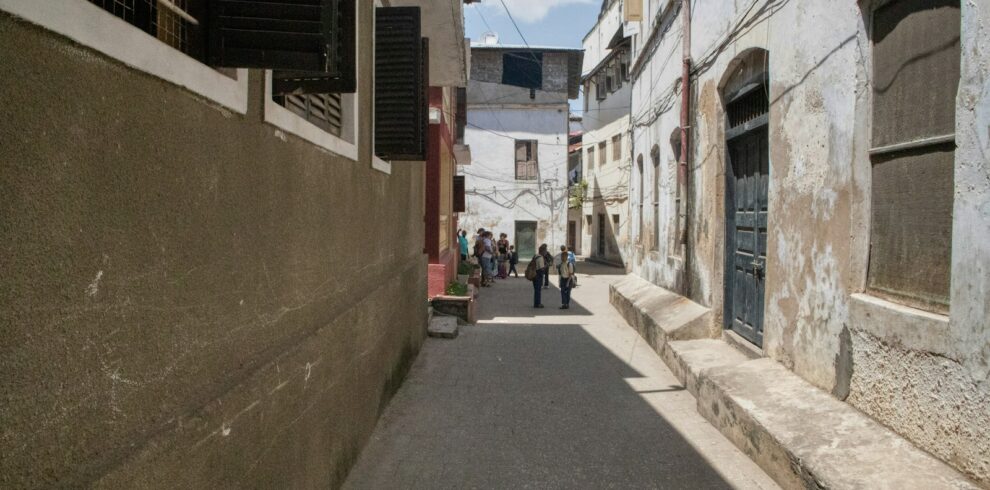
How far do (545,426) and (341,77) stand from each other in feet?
11.9

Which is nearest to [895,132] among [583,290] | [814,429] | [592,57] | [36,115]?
[814,429]

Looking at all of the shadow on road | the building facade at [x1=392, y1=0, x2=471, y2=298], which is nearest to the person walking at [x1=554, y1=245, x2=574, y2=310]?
the building facade at [x1=392, y1=0, x2=471, y2=298]

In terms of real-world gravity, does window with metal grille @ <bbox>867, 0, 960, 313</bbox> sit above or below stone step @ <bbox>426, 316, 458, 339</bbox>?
above

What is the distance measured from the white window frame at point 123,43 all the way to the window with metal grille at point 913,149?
11.5ft

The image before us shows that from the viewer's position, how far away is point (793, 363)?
19.0 ft

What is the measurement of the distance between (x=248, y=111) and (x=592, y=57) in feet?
103

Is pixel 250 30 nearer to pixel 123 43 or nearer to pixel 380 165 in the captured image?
pixel 123 43

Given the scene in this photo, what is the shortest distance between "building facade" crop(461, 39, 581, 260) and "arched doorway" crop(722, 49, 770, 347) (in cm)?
2112

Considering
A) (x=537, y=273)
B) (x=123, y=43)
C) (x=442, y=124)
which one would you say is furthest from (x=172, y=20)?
(x=442, y=124)

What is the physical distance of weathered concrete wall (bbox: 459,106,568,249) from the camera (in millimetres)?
29172

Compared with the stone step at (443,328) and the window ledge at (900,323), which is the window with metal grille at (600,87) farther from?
the window ledge at (900,323)

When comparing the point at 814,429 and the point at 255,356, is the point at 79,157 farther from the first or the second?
the point at 814,429

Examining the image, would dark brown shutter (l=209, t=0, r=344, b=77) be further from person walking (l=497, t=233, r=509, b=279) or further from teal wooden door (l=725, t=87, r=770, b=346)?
person walking (l=497, t=233, r=509, b=279)

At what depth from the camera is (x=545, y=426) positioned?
19.7ft
